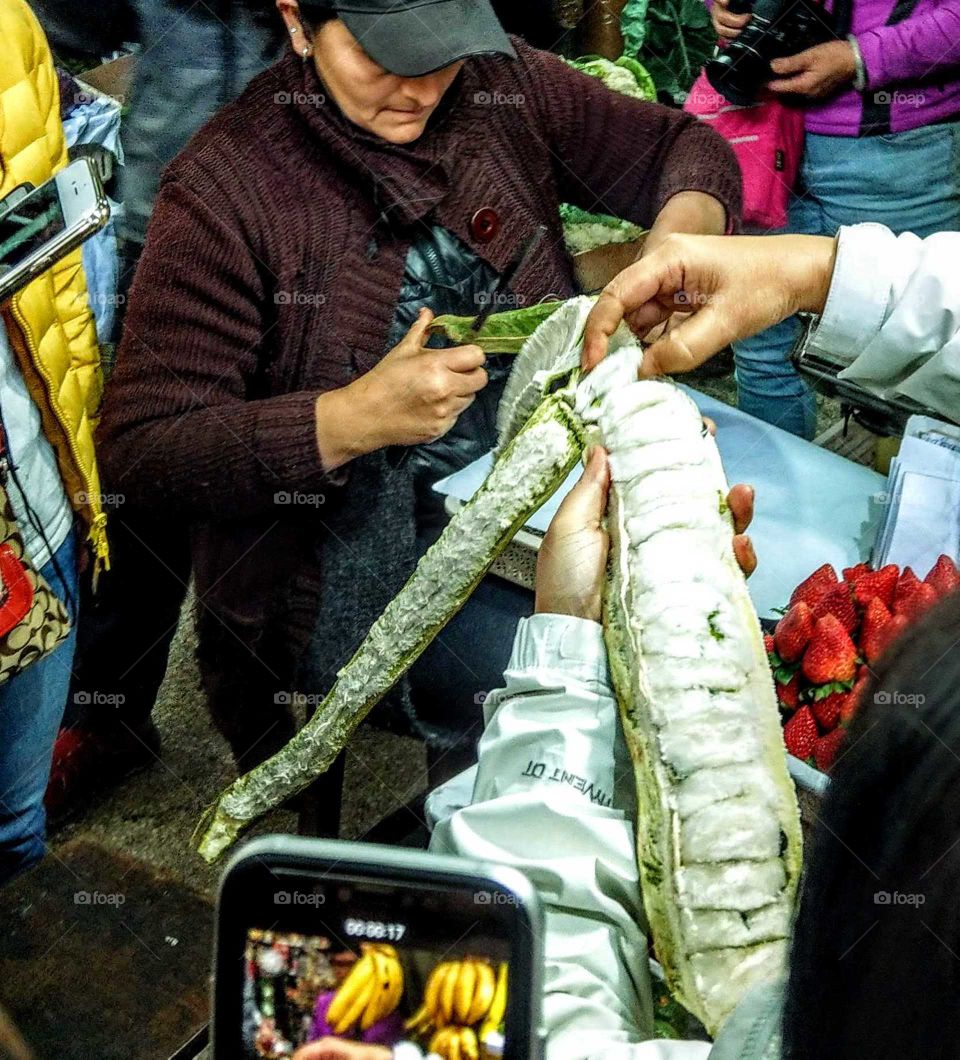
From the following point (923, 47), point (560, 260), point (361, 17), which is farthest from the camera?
point (923, 47)

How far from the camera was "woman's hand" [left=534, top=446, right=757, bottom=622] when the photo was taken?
1087mm

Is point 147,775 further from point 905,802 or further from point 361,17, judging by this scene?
point 905,802

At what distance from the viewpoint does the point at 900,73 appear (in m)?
1.87

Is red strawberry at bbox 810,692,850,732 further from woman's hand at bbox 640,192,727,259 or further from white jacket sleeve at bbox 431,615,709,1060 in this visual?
woman's hand at bbox 640,192,727,259

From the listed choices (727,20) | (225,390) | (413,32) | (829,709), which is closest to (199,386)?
(225,390)

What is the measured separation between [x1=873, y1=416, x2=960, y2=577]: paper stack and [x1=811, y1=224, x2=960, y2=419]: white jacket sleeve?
224mm

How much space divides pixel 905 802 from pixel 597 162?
1402 mm

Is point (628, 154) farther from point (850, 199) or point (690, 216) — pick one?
point (850, 199)

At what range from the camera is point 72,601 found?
4.83 ft

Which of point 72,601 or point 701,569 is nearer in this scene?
point 701,569

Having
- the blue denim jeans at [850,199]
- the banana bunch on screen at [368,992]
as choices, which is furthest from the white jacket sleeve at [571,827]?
the blue denim jeans at [850,199]

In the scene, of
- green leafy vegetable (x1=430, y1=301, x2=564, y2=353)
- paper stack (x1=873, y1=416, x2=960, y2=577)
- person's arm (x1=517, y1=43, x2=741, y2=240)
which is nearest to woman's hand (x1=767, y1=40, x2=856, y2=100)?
person's arm (x1=517, y1=43, x2=741, y2=240)

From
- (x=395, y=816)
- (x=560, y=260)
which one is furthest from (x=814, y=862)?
(x=560, y=260)

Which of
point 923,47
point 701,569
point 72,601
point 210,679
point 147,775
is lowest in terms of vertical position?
point 147,775
